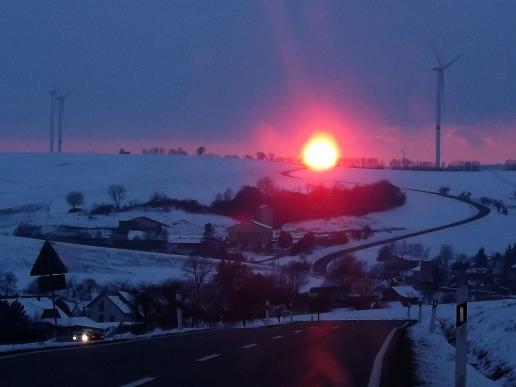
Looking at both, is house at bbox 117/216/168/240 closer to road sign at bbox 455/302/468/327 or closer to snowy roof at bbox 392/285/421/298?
snowy roof at bbox 392/285/421/298

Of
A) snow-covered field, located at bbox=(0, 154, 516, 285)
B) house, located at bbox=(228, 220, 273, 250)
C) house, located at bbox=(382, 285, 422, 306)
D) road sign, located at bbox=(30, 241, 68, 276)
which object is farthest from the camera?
house, located at bbox=(228, 220, 273, 250)

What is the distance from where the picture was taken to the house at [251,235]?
6050 cm

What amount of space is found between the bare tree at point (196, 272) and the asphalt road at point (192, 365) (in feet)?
100

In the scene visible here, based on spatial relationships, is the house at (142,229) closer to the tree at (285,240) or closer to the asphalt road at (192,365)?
the tree at (285,240)

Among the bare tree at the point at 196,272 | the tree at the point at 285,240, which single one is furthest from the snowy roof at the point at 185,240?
the bare tree at the point at 196,272

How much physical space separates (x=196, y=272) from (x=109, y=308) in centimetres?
589

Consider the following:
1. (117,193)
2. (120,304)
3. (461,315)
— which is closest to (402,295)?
(120,304)

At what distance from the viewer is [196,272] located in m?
49.7

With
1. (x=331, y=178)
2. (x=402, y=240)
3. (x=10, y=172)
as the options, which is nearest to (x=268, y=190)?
(x=331, y=178)

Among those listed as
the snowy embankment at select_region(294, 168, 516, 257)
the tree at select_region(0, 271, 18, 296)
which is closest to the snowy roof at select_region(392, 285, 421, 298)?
the snowy embankment at select_region(294, 168, 516, 257)

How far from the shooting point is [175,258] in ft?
178

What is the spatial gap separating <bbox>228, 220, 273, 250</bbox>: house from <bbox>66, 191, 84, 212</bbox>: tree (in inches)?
706

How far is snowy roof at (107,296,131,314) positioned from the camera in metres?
45.7

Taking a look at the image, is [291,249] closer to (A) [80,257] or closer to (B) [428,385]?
(A) [80,257]
